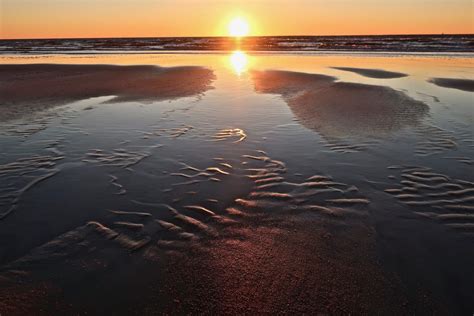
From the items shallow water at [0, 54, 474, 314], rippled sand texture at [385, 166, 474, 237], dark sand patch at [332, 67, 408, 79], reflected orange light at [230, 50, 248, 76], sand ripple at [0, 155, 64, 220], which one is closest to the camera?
shallow water at [0, 54, 474, 314]

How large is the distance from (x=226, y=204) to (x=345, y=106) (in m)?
8.77

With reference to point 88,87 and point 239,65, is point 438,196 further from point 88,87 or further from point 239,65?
point 239,65

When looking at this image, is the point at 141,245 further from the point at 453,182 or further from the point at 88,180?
the point at 453,182

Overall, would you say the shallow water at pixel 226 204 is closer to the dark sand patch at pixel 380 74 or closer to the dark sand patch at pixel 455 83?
the dark sand patch at pixel 455 83

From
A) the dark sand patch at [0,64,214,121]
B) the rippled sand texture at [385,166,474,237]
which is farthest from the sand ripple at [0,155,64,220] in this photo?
the rippled sand texture at [385,166,474,237]

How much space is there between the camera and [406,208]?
5.19m

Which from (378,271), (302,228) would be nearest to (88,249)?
(302,228)

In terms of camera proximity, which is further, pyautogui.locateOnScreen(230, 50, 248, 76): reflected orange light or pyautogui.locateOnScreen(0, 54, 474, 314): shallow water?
pyautogui.locateOnScreen(230, 50, 248, 76): reflected orange light

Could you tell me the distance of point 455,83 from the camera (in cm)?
1747

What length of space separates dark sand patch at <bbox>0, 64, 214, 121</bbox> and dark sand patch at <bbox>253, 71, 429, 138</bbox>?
168 inches

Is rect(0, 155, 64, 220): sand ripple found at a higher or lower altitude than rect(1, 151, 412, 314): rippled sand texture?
higher

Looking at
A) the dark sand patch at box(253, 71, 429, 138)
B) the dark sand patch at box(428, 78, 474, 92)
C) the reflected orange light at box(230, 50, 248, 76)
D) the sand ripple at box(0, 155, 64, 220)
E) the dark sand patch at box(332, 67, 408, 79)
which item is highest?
the reflected orange light at box(230, 50, 248, 76)

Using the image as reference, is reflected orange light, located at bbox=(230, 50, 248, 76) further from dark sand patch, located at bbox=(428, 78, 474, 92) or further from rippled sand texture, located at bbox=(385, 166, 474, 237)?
rippled sand texture, located at bbox=(385, 166, 474, 237)

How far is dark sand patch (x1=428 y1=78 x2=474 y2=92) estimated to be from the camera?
1631cm
